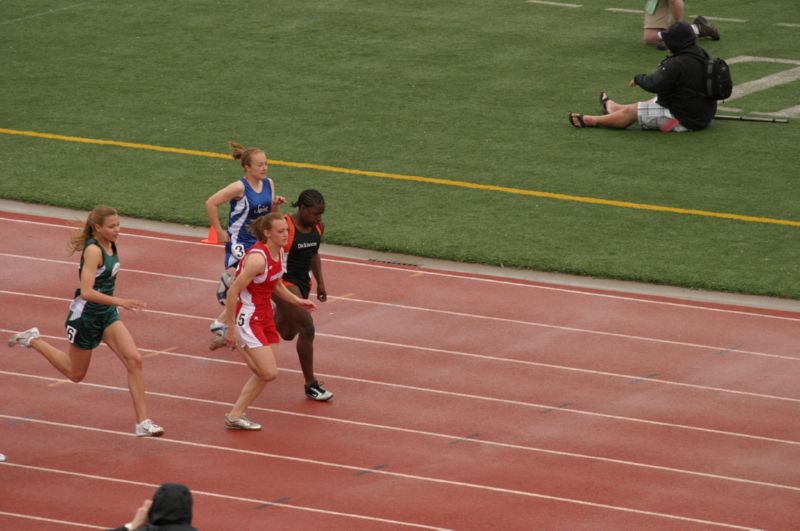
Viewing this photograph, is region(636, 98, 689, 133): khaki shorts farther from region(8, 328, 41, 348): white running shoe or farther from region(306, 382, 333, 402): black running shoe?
region(8, 328, 41, 348): white running shoe

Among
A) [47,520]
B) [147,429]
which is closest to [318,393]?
[147,429]

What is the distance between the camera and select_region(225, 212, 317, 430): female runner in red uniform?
36.9ft

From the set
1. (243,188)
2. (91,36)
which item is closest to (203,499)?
(243,188)

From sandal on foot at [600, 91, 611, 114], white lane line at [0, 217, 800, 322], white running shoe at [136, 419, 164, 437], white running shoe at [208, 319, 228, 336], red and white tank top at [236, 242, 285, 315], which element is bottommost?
white running shoe at [136, 419, 164, 437]

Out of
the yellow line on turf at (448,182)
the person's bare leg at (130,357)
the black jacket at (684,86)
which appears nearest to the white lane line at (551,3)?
the black jacket at (684,86)

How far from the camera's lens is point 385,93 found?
71.5ft

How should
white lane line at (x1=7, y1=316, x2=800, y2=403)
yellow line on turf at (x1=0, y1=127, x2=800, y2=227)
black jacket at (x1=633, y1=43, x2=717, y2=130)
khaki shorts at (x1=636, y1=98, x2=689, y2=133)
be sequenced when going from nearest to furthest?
white lane line at (x1=7, y1=316, x2=800, y2=403) → yellow line on turf at (x1=0, y1=127, x2=800, y2=227) → black jacket at (x1=633, y1=43, x2=717, y2=130) → khaki shorts at (x1=636, y1=98, x2=689, y2=133)

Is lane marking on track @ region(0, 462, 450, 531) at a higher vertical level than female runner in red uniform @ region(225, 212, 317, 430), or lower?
lower

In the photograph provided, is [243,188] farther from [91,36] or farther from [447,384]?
[91,36]

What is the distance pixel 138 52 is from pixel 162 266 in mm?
9153

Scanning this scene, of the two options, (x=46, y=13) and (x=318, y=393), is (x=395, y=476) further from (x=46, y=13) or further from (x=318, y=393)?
(x=46, y=13)

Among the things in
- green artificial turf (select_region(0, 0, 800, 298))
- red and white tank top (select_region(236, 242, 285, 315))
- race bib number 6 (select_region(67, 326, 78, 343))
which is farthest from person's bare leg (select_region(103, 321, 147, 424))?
green artificial turf (select_region(0, 0, 800, 298))

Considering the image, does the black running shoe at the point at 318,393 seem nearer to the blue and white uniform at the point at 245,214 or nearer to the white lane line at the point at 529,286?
the blue and white uniform at the point at 245,214

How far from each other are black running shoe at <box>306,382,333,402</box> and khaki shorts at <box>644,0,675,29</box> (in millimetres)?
13181
